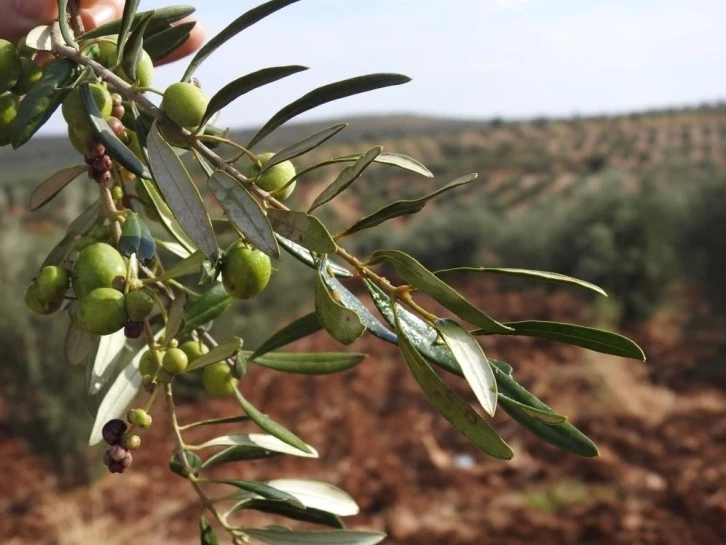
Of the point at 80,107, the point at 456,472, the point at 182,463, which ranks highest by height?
the point at 80,107

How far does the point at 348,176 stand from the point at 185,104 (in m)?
0.13

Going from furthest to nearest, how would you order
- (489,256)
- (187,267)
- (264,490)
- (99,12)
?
(489,256) → (99,12) → (264,490) → (187,267)

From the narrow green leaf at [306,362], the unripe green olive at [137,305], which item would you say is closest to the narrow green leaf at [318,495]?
the narrow green leaf at [306,362]

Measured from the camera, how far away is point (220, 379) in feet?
2.25

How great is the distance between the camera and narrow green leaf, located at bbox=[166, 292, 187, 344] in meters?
0.62

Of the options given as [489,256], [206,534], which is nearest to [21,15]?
[206,534]

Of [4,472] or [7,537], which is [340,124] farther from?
[4,472]

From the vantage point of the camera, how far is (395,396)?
21.8ft

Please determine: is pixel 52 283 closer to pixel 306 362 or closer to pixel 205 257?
pixel 205 257

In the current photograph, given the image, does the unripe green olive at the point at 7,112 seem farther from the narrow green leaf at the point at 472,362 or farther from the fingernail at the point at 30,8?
the narrow green leaf at the point at 472,362

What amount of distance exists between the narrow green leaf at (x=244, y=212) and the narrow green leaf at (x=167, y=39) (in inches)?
10.7

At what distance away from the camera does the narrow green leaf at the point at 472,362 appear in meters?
0.49

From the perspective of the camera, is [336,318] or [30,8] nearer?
[336,318]

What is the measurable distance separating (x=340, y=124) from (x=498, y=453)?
0.27 metres
